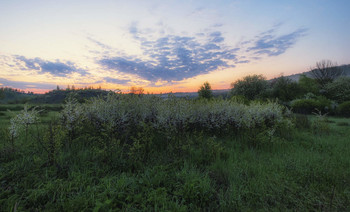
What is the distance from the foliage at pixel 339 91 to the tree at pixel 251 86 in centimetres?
1056

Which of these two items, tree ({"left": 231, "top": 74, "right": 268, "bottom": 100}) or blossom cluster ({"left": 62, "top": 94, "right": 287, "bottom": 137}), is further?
tree ({"left": 231, "top": 74, "right": 268, "bottom": 100})

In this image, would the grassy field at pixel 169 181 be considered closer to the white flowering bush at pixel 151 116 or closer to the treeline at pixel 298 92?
the white flowering bush at pixel 151 116

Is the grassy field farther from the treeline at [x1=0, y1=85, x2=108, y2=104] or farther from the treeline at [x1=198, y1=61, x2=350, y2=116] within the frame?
the treeline at [x1=198, y1=61, x2=350, y2=116]

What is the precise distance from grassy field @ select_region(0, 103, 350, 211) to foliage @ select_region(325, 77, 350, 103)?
1161 inches

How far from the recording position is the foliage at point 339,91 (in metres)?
25.5

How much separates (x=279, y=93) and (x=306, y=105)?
10.0 metres

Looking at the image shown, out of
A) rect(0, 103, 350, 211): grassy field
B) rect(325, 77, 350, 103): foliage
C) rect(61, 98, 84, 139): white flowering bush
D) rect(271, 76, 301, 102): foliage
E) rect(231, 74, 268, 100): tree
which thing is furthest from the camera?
rect(231, 74, 268, 100): tree

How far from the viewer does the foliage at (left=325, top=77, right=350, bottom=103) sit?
83.8ft

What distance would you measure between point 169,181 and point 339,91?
38206 millimetres

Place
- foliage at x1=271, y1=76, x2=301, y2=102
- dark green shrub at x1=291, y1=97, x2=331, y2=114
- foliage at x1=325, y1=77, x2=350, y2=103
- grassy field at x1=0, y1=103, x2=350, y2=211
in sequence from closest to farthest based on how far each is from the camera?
grassy field at x1=0, y1=103, x2=350, y2=211
dark green shrub at x1=291, y1=97, x2=331, y2=114
foliage at x1=325, y1=77, x2=350, y2=103
foliage at x1=271, y1=76, x2=301, y2=102

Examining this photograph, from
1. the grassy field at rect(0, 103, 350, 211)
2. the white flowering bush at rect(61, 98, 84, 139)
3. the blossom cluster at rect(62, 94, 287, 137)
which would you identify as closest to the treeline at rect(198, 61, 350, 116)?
the blossom cluster at rect(62, 94, 287, 137)

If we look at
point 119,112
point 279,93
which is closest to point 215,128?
point 119,112

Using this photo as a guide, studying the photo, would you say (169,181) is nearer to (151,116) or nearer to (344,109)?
(151,116)

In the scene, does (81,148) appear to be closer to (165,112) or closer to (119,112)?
(119,112)
